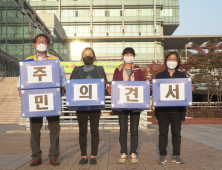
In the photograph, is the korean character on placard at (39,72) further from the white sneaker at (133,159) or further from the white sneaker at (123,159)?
the white sneaker at (133,159)

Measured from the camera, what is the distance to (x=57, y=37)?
5491 centimetres

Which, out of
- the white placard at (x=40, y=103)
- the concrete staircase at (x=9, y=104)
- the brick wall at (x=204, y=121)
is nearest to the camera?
the white placard at (x=40, y=103)

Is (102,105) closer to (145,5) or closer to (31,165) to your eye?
(31,165)

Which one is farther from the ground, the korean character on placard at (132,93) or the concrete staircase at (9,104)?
the korean character on placard at (132,93)

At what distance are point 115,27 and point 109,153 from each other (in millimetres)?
56615

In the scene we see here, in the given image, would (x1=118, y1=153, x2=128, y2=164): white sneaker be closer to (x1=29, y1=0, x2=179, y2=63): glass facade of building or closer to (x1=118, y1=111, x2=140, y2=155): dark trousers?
(x1=118, y1=111, x2=140, y2=155): dark trousers

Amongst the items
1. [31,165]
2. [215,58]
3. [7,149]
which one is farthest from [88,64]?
[215,58]

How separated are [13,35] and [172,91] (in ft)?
108

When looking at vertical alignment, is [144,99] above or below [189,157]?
above

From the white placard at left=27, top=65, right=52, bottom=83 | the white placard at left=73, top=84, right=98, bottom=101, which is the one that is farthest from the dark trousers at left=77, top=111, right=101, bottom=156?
the white placard at left=27, top=65, right=52, bottom=83

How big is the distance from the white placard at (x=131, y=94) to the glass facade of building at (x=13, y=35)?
28.2 metres

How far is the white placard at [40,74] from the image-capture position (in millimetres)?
5363

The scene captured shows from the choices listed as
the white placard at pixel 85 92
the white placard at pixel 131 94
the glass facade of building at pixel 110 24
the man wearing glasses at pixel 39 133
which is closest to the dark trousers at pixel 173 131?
the white placard at pixel 131 94

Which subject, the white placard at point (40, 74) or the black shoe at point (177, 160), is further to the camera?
the black shoe at point (177, 160)
